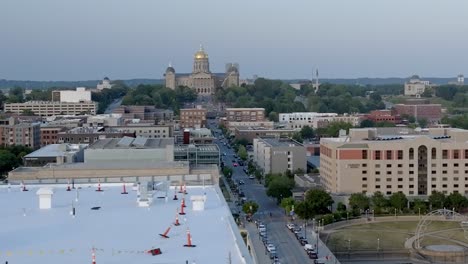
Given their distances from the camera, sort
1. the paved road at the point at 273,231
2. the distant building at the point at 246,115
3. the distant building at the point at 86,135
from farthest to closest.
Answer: the distant building at the point at 246,115 → the distant building at the point at 86,135 → the paved road at the point at 273,231

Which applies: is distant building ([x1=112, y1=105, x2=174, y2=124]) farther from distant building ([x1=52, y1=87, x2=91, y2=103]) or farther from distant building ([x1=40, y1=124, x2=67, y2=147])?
distant building ([x1=40, y1=124, x2=67, y2=147])

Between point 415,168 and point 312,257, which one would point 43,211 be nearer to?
point 312,257

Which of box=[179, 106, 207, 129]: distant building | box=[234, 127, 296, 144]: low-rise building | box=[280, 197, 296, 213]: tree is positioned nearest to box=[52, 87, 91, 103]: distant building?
box=[179, 106, 207, 129]: distant building

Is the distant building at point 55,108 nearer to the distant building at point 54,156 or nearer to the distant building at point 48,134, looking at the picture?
the distant building at point 48,134

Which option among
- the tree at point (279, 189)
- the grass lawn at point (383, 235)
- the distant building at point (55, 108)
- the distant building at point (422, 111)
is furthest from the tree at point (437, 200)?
the distant building at point (55, 108)

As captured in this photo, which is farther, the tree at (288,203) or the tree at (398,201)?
the tree at (398,201)

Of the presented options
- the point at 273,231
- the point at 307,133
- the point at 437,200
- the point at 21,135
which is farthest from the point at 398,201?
the point at 307,133
